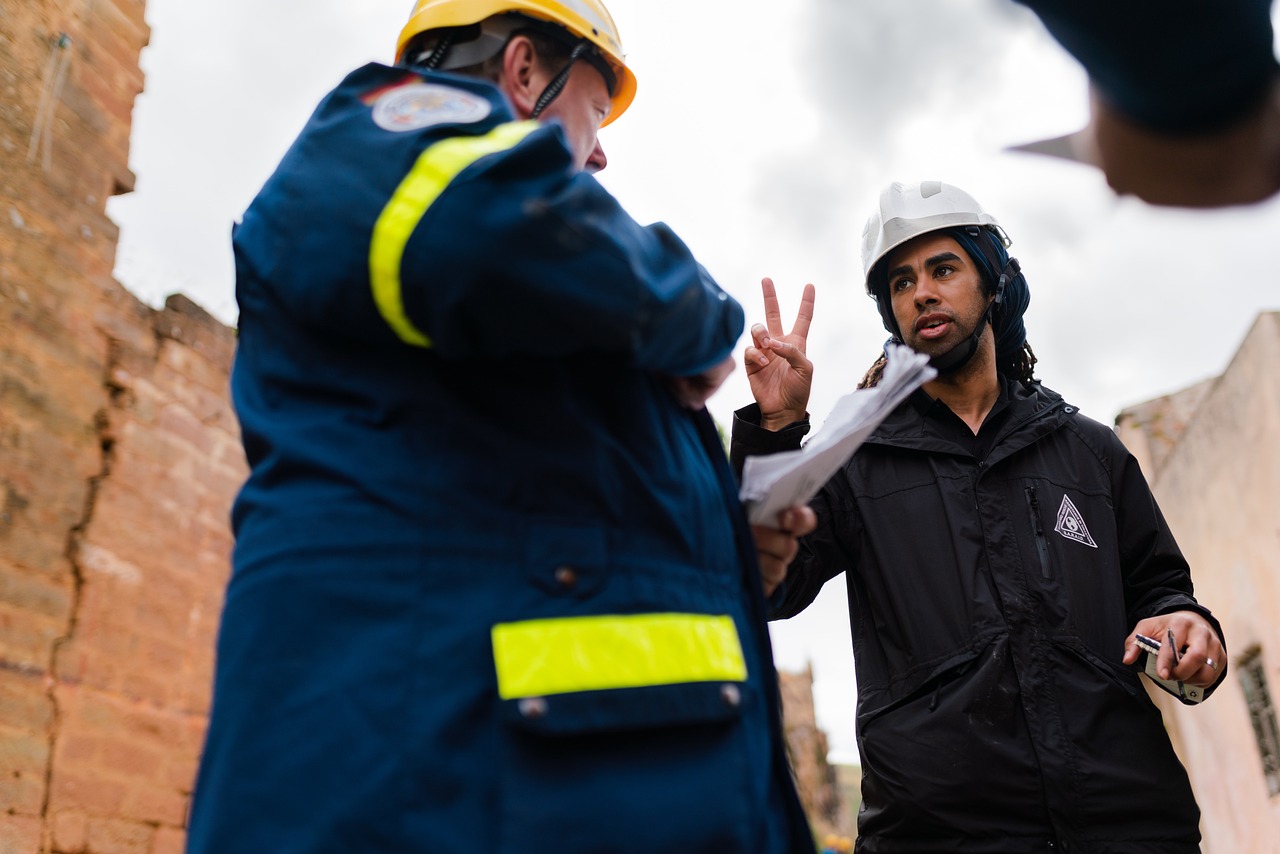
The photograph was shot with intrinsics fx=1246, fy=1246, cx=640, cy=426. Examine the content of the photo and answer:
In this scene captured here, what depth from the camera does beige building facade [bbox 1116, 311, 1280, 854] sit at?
1052 cm

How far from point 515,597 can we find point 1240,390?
10774 millimetres

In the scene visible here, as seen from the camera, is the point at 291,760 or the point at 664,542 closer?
the point at 291,760

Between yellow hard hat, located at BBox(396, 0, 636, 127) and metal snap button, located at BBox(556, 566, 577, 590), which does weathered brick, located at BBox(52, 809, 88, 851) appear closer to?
yellow hard hat, located at BBox(396, 0, 636, 127)

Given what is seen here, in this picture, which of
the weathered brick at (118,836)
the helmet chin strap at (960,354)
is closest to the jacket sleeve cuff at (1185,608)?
the helmet chin strap at (960,354)

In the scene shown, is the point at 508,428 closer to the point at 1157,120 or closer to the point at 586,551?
the point at 586,551

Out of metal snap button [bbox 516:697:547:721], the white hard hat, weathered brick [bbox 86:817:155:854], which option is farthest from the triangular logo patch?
weathered brick [bbox 86:817:155:854]

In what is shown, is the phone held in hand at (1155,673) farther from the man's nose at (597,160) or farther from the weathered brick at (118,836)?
the weathered brick at (118,836)

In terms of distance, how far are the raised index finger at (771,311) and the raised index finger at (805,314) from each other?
0.05 m

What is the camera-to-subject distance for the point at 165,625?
5965mm

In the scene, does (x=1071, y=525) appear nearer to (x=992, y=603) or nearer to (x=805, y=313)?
(x=992, y=603)

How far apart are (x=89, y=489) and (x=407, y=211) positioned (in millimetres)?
4730

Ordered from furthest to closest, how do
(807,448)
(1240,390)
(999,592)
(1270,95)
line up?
(1240,390), (999,592), (807,448), (1270,95)

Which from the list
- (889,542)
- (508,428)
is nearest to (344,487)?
(508,428)

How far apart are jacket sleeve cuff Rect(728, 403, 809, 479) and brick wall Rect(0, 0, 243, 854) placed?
360cm
